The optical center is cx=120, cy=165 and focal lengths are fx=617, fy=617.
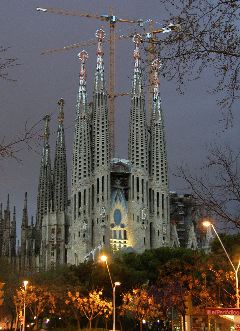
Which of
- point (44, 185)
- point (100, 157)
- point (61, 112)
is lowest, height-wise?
point (44, 185)

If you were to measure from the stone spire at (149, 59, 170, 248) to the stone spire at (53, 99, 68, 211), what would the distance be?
24.2 m

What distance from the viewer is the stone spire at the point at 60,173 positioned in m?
148

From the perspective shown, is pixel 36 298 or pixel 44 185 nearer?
pixel 36 298

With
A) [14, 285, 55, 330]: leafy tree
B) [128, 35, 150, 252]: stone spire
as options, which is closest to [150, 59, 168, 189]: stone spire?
[128, 35, 150, 252]: stone spire

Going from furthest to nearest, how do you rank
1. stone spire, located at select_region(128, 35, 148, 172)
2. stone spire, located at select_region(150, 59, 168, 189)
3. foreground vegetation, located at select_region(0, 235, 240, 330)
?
stone spire, located at select_region(150, 59, 168, 189)
stone spire, located at select_region(128, 35, 148, 172)
foreground vegetation, located at select_region(0, 235, 240, 330)

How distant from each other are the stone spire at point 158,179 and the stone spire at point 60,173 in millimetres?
24208

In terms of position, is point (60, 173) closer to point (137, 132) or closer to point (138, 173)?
point (138, 173)

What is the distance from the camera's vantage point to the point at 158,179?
13488 cm

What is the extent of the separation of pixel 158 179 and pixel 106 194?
13.9 metres

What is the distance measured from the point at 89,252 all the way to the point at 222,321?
3348 inches

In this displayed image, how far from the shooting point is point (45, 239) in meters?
142

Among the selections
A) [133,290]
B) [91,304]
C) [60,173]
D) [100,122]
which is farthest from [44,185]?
[91,304]

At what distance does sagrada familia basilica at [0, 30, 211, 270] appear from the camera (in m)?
126

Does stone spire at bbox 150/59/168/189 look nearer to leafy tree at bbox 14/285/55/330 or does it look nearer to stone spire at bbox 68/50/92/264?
stone spire at bbox 68/50/92/264
